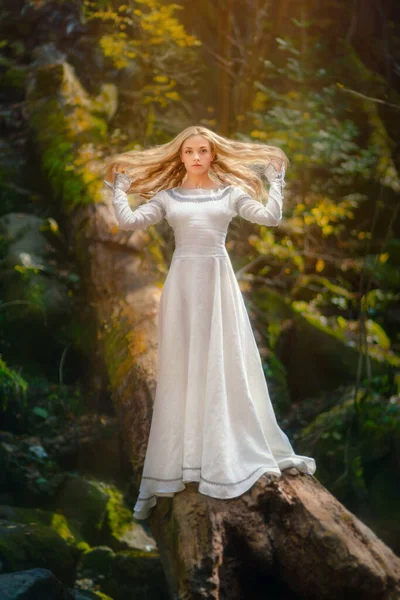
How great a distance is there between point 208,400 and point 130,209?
45.3 inches

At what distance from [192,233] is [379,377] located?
11.7 ft

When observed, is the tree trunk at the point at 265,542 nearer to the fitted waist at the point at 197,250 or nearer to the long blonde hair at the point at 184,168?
the fitted waist at the point at 197,250

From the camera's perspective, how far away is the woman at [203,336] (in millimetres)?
3385

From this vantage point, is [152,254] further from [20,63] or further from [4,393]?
[20,63]

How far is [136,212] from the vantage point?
11.6ft

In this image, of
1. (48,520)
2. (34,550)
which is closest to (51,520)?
(48,520)

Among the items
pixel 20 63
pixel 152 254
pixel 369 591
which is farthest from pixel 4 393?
pixel 20 63

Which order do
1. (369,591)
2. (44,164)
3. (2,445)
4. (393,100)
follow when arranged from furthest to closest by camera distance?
(393,100) < (44,164) < (2,445) < (369,591)

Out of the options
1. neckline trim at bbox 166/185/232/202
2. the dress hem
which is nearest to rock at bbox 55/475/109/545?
the dress hem

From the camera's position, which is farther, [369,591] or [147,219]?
[147,219]

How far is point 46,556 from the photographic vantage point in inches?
158

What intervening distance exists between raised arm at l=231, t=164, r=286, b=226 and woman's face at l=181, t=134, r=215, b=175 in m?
0.24

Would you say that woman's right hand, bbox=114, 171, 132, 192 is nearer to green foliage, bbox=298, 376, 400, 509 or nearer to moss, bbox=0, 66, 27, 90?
green foliage, bbox=298, 376, 400, 509

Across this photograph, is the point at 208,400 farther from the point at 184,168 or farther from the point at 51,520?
→ the point at 51,520
